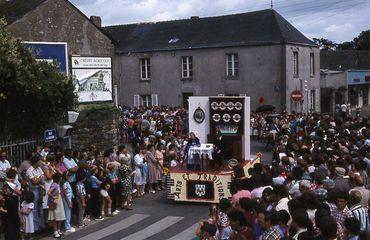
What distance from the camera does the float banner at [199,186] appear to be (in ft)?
52.6

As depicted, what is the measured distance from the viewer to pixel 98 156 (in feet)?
53.3

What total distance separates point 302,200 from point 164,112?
25721 millimetres

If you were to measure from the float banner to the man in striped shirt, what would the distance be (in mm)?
6749

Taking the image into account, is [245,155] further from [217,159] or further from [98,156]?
[98,156]

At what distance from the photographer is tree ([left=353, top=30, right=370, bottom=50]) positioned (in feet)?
310

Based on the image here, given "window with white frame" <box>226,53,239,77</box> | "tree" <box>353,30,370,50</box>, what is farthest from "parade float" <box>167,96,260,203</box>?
"tree" <box>353,30,370,50</box>

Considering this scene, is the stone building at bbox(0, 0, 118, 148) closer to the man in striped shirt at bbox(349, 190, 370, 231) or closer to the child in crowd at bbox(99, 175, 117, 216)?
the child in crowd at bbox(99, 175, 117, 216)

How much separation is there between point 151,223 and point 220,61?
85.5ft

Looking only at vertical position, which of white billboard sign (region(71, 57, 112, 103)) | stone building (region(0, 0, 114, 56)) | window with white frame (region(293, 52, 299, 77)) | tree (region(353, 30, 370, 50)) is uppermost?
tree (region(353, 30, 370, 50))

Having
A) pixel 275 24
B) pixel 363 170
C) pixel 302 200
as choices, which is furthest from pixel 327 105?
pixel 302 200

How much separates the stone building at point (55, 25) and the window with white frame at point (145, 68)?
14.6 meters

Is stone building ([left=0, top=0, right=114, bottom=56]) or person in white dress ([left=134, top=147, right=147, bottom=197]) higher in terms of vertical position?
stone building ([left=0, top=0, right=114, bottom=56])

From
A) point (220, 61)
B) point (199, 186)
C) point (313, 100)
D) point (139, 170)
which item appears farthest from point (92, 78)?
point (313, 100)

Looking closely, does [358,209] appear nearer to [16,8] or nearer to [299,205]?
[299,205]
